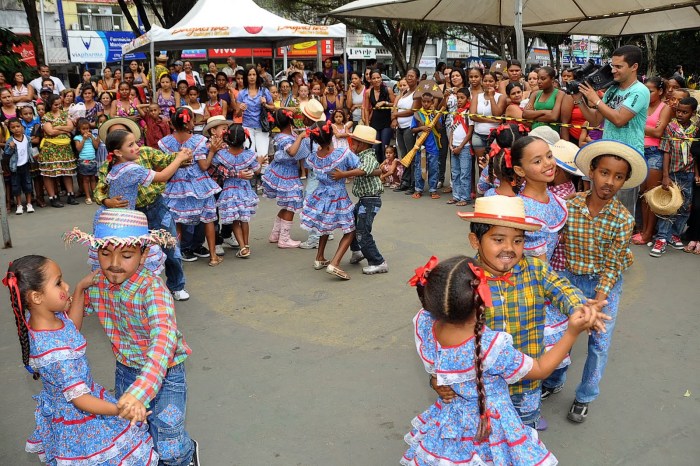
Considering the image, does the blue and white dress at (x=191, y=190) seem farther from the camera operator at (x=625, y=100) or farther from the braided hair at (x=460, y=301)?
the braided hair at (x=460, y=301)

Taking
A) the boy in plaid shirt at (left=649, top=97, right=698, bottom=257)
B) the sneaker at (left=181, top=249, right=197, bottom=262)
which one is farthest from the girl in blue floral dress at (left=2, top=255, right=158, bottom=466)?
the boy in plaid shirt at (left=649, top=97, right=698, bottom=257)

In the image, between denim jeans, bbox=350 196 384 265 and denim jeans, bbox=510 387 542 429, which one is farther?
denim jeans, bbox=350 196 384 265

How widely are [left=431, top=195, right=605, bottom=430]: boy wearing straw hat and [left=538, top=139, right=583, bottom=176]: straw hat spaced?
1.55 m

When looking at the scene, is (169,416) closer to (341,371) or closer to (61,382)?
(61,382)

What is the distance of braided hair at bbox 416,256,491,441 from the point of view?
2378 millimetres

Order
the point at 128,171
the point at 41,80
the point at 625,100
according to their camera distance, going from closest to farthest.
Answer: the point at 128,171 → the point at 625,100 → the point at 41,80

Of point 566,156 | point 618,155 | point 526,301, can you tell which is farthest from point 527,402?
point 566,156

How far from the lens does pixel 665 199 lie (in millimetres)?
6910

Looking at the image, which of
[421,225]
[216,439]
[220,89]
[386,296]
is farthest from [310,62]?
[216,439]

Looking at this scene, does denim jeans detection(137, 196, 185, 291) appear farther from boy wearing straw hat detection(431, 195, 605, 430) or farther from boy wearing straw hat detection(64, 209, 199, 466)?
boy wearing straw hat detection(431, 195, 605, 430)

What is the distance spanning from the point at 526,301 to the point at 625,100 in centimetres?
340

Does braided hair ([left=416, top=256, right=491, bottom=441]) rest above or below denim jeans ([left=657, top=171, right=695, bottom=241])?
above

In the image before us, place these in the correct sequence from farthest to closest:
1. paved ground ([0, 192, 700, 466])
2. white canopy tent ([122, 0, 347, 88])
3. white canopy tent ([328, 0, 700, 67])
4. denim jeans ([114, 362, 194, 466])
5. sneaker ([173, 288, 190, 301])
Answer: white canopy tent ([122, 0, 347, 88])
white canopy tent ([328, 0, 700, 67])
sneaker ([173, 288, 190, 301])
paved ground ([0, 192, 700, 466])
denim jeans ([114, 362, 194, 466])

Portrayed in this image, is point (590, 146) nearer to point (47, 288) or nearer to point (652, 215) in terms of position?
point (47, 288)
